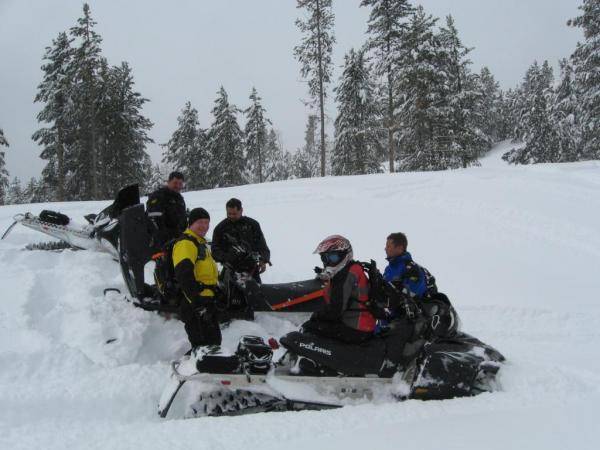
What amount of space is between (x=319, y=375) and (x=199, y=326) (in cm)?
121

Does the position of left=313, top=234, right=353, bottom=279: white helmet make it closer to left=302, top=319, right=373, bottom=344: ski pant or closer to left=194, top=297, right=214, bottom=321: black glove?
left=302, top=319, right=373, bottom=344: ski pant

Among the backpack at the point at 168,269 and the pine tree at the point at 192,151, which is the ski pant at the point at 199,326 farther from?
the pine tree at the point at 192,151

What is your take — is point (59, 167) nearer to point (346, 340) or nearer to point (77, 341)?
point (77, 341)

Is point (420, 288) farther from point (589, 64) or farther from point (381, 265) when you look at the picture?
point (589, 64)

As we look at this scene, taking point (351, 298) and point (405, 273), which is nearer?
point (351, 298)

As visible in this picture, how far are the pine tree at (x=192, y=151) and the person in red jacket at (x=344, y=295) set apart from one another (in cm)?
2987

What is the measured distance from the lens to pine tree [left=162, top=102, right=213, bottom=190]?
33.1 m

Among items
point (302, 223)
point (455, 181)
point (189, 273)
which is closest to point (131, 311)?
point (189, 273)

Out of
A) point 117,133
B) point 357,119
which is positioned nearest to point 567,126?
point 357,119

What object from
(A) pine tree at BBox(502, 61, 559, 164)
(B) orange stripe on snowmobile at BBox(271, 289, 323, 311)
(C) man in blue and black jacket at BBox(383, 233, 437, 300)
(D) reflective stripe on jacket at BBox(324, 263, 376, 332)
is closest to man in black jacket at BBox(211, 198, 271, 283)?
(B) orange stripe on snowmobile at BBox(271, 289, 323, 311)

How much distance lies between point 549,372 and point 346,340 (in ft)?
5.60

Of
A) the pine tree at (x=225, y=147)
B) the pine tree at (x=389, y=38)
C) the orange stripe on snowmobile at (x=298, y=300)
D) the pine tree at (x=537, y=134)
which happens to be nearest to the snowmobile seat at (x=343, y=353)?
the orange stripe on snowmobile at (x=298, y=300)

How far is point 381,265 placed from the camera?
9.19 meters

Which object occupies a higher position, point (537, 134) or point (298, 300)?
point (537, 134)
